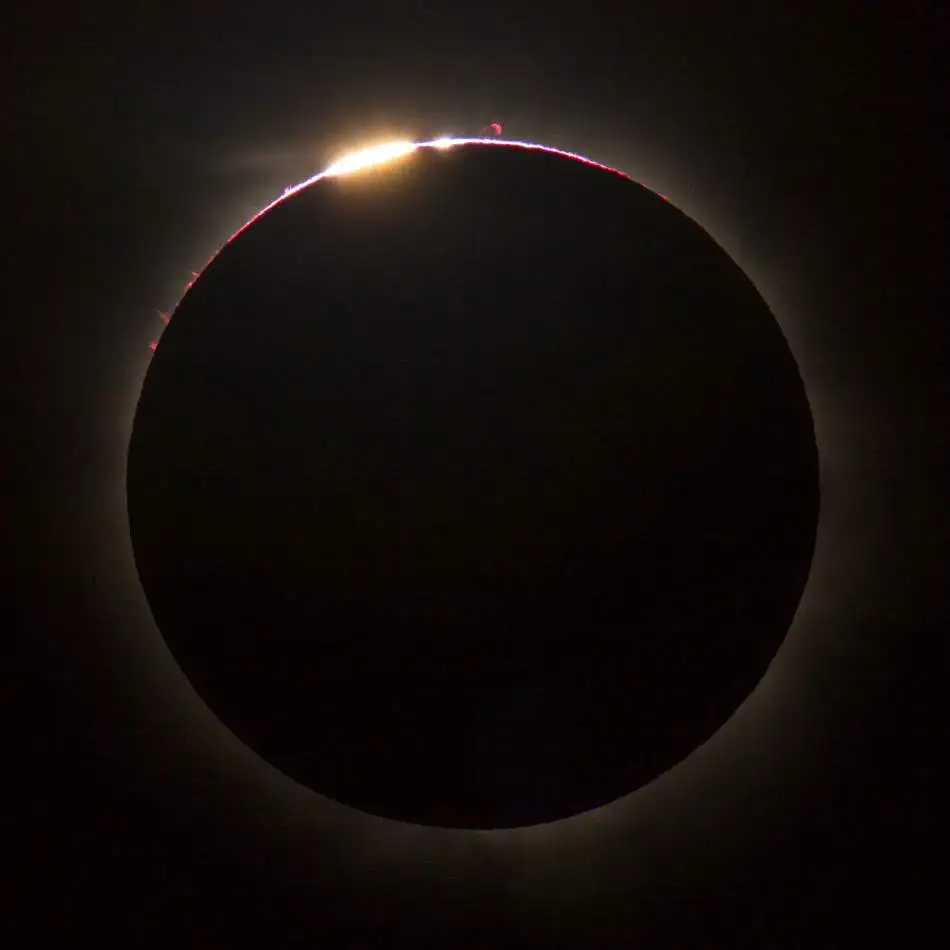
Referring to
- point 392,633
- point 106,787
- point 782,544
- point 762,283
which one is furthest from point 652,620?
point 106,787

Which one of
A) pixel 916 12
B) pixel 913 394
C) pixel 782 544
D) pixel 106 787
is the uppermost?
pixel 916 12

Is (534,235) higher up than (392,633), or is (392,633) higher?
(534,235)

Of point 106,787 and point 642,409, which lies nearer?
point 642,409

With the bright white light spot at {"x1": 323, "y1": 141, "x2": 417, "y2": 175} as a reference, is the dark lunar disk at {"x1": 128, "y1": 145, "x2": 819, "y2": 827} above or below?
below

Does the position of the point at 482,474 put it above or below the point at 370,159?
below

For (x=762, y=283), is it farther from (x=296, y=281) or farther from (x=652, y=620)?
(x=296, y=281)

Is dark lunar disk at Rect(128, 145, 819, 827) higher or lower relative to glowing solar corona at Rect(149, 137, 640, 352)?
lower

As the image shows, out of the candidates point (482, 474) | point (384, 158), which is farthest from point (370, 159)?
point (482, 474)

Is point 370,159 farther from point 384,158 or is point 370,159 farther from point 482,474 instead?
point 482,474
